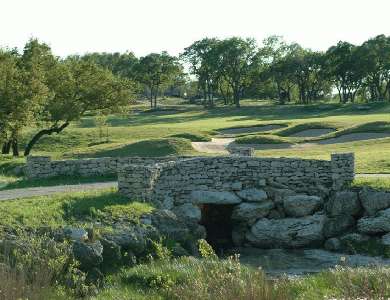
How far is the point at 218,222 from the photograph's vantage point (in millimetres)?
25281

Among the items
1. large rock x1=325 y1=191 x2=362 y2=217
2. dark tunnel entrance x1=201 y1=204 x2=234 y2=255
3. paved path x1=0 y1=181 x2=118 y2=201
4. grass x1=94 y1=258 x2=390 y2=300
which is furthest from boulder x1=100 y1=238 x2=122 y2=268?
large rock x1=325 y1=191 x2=362 y2=217

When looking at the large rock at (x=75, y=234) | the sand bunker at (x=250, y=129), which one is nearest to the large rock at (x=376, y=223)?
the large rock at (x=75, y=234)

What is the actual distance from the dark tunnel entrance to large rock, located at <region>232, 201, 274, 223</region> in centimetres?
61

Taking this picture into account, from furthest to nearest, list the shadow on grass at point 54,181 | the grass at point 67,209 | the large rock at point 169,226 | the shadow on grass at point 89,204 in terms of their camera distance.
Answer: the shadow on grass at point 54,181
the large rock at point 169,226
the shadow on grass at point 89,204
the grass at point 67,209

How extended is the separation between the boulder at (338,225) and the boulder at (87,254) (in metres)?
9.71

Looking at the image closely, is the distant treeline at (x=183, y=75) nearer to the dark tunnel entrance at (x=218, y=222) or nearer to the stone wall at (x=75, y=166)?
the stone wall at (x=75, y=166)

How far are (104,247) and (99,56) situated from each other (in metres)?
120

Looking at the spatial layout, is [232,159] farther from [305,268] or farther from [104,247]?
[104,247]

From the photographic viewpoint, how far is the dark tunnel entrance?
24.5 metres

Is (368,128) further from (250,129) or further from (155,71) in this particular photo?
(155,71)

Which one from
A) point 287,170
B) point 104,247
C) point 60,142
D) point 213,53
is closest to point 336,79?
point 213,53

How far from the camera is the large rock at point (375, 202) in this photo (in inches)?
903

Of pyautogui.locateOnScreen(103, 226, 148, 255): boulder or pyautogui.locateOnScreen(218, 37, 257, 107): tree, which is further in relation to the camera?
pyautogui.locateOnScreen(218, 37, 257, 107): tree

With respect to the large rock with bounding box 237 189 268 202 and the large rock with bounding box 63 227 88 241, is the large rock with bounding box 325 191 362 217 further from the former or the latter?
the large rock with bounding box 63 227 88 241
